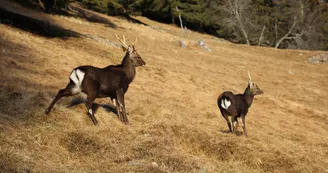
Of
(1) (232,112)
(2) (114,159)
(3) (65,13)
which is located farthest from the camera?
(3) (65,13)

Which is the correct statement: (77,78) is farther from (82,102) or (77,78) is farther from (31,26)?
(31,26)

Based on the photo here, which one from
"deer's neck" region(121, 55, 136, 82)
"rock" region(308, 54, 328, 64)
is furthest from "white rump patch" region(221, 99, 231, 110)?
"rock" region(308, 54, 328, 64)

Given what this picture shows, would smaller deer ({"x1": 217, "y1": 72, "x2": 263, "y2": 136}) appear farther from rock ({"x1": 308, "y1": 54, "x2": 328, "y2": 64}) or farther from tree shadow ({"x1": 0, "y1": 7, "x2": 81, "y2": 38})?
rock ({"x1": 308, "y1": 54, "x2": 328, "y2": 64})

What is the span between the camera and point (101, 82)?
35.1ft

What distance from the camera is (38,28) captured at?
26.6m

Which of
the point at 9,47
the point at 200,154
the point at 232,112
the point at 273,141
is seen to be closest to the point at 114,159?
the point at 200,154

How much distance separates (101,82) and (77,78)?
72cm

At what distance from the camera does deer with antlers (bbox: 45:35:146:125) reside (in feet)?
33.9

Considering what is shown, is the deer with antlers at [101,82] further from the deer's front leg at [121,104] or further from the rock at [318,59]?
the rock at [318,59]

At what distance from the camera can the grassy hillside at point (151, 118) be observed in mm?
8734

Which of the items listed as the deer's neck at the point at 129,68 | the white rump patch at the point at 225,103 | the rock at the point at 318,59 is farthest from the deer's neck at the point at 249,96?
the rock at the point at 318,59

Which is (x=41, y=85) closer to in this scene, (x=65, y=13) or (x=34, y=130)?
(x=34, y=130)

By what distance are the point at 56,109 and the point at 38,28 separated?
17.5 metres

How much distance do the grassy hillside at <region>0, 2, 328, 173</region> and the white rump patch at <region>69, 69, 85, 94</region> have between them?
0.79 metres
